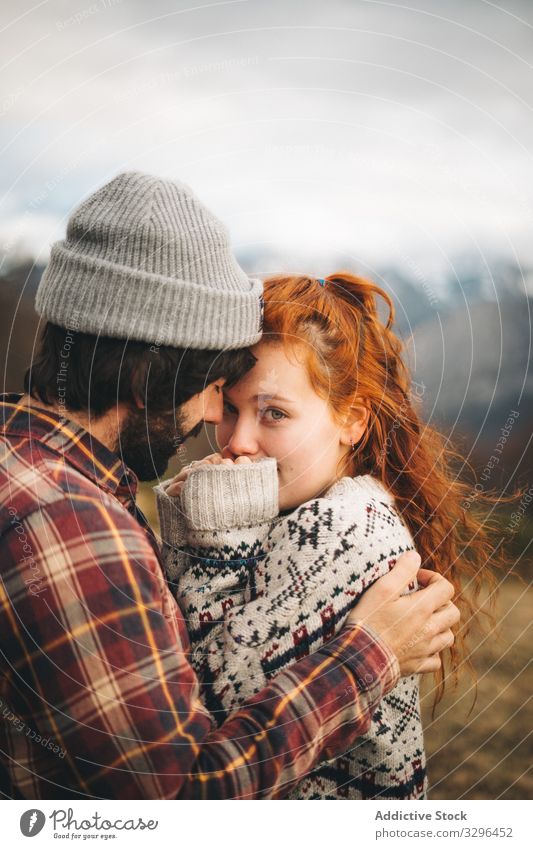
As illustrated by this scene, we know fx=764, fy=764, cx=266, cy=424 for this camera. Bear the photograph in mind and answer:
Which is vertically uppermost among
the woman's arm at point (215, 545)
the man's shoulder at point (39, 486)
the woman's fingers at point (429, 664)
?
the man's shoulder at point (39, 486)

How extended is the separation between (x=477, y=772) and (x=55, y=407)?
1.17 metres

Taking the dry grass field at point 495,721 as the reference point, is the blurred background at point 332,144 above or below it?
above

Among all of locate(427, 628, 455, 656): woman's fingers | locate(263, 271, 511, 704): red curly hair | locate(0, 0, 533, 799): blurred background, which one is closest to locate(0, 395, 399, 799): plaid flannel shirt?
locate(427, 628, 455, 656): woman's fingers

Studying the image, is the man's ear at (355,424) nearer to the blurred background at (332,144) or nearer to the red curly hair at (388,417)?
the red curly hair at (388,417)

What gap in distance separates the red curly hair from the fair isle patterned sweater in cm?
18

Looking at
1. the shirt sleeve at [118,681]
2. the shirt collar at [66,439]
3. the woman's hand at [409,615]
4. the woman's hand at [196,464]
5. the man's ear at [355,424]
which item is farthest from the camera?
the man's ear at [355,424]

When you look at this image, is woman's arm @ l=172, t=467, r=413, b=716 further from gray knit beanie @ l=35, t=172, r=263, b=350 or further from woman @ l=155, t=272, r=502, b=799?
gray knit beanie @ l=35, t=172, r=263, b=350

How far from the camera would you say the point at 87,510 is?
0.90m

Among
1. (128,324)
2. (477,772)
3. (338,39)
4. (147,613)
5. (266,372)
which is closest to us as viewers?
(147,613)

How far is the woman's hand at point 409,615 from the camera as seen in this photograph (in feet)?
3.53

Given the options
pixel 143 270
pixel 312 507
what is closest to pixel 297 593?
pixel 312 507

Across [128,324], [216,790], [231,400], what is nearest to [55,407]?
[128,324]

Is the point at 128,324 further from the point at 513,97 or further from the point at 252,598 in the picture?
the point at 513,97

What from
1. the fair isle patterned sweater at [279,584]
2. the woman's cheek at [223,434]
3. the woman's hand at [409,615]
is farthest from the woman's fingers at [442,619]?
the woman's cheek at [223,434]
